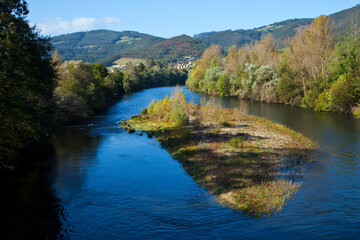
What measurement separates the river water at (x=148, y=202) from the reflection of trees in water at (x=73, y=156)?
0.23ft

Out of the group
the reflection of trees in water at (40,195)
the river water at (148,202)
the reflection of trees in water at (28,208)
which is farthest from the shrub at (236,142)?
the reflection of trees in water at (28,208)

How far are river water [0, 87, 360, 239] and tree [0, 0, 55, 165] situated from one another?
2.62 m

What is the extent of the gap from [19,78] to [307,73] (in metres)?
48.0

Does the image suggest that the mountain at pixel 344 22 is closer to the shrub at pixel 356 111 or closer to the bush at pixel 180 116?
the shrub at pixel 356 111

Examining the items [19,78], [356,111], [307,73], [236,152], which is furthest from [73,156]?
[307,73]

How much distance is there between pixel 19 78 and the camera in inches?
784

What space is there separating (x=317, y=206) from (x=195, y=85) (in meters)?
84.6

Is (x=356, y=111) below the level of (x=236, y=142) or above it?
above

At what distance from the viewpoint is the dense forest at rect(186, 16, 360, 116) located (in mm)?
43312

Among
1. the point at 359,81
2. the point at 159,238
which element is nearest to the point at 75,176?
the point at 159,238

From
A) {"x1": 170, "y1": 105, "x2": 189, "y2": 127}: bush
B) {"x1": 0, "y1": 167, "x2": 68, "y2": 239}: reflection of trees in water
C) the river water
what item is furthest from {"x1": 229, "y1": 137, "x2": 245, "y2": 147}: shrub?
{"x1": 0, "y1": 167, "x2": 68, "y2": 239}: reflection of trees in water

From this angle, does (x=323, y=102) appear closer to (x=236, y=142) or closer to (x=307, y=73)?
(x=307, y=73)

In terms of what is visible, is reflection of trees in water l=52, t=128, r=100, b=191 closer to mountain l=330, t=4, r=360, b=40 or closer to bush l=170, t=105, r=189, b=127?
bush l=170, t=105, r=189, b=127

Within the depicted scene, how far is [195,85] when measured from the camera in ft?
321
